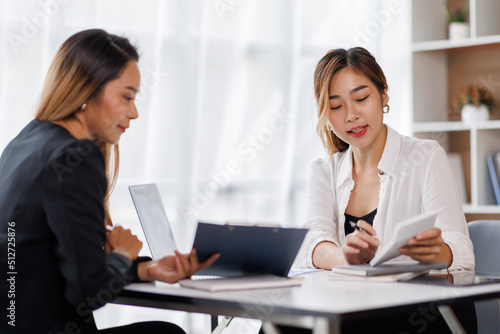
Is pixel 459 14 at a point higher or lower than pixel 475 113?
higher

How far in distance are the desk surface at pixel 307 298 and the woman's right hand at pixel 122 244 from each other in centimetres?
8

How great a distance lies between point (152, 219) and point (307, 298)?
62cm

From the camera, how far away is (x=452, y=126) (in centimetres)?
394

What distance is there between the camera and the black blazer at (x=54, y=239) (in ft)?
4.64

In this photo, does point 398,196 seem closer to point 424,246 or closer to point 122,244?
point 424,246

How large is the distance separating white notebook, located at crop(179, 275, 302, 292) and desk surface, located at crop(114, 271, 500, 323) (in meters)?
0.02

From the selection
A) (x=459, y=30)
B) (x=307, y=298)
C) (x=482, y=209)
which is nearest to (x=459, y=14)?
(x=459, y=30)

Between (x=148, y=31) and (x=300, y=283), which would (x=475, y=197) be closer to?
(x=148, y=31)

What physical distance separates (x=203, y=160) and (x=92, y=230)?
2347 millimetres

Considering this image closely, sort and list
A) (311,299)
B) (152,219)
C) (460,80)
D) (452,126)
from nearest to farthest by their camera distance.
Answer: (311,299) → (152,219) → (452,126) → (460,80)

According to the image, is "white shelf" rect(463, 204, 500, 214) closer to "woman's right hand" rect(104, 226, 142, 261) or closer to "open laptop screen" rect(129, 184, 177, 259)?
"open laptop screen" rect(129, 184, 177, 259)

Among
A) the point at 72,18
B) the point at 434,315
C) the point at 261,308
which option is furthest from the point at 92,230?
the point at 72,18

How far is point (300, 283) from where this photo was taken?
160 cm

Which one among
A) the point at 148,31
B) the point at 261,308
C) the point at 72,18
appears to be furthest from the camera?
the point at 148,31
